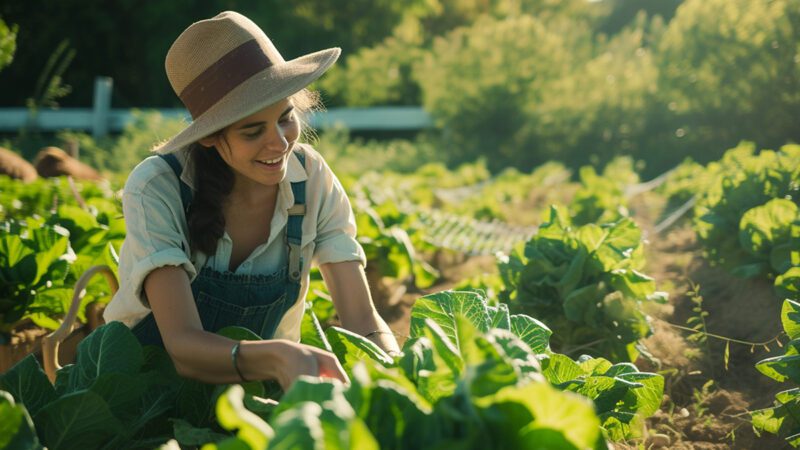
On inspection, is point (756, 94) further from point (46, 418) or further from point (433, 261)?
point (46, 418)

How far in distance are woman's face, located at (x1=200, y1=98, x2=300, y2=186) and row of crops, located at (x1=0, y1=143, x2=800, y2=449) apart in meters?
0.44

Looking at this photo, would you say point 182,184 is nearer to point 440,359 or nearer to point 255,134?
point 255,134

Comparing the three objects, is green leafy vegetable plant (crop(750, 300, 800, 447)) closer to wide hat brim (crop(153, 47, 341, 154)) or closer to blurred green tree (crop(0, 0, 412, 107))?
wide hat brim (crop(153, 47, 341, 154))

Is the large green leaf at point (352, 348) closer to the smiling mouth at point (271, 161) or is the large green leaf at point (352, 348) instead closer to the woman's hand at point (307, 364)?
the woman's hand at point (307, 364)

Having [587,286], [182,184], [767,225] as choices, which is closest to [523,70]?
[767,225]

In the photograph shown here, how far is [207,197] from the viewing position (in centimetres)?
226

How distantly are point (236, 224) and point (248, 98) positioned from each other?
Answer: 48cm

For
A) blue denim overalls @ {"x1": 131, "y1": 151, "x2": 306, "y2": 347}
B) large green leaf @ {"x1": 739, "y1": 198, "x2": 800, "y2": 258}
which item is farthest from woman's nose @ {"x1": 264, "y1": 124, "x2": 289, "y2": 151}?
large green leaf @ {"x1": 739, "y1": 198, "x2": 800, "y2": 258}

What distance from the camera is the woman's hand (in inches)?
63.9

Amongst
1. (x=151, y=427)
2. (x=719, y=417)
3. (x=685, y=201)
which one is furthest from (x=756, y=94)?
(x=151, y=427)

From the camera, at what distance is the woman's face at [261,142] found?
84.3 inches

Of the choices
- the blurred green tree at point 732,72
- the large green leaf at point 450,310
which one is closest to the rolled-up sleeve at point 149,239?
the large green leaf at point 450,310

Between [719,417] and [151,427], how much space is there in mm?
2160

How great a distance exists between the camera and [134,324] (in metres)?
2.45
